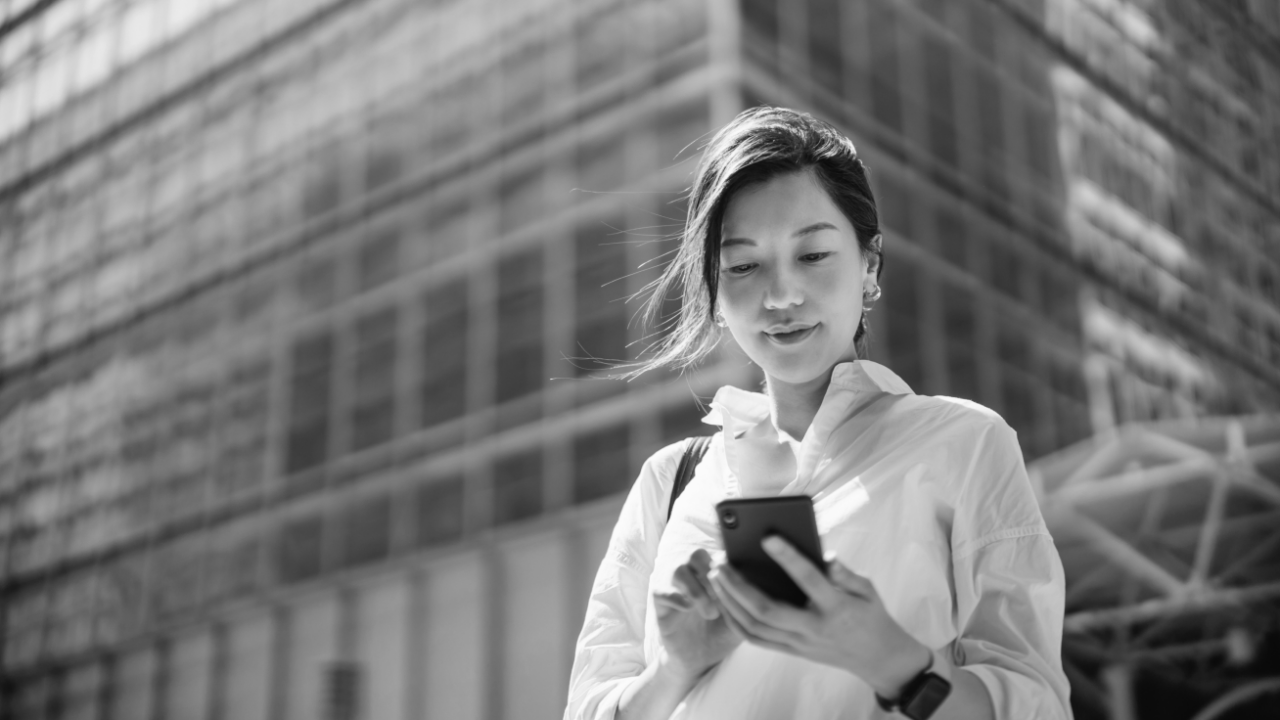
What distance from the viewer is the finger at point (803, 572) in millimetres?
1214

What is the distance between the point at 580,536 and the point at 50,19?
1904cm

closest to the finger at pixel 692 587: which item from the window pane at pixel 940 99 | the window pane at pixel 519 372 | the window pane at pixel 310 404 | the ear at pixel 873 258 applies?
the ear at pixel 873 258

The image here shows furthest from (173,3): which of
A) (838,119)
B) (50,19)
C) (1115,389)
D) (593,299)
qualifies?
(1115,389)

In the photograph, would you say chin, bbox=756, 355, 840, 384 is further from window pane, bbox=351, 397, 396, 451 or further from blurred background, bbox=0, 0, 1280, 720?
window pane, bbox=351, 397, 396, 451

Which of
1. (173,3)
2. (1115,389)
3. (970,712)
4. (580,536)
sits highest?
(173,3)

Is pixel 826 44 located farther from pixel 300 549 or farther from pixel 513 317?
pixel 300 549

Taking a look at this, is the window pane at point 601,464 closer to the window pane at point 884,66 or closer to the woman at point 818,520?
the window pane at point 884,66

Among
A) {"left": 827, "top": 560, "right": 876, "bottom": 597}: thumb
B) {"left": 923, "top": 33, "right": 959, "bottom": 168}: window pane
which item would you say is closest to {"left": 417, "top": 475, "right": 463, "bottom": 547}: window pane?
{"left": 923, "top": 33, "right": 959, "bottom": 168}: window pane

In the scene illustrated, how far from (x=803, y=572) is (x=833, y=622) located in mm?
60

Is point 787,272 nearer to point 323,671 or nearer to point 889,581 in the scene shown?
point 889,581

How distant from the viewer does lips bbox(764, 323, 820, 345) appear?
1.59 m

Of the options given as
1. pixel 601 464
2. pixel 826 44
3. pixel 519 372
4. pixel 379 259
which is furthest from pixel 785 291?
pixel 379 259

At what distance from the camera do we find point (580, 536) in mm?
15141

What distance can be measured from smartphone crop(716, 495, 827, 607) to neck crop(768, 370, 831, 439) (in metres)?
0.41
